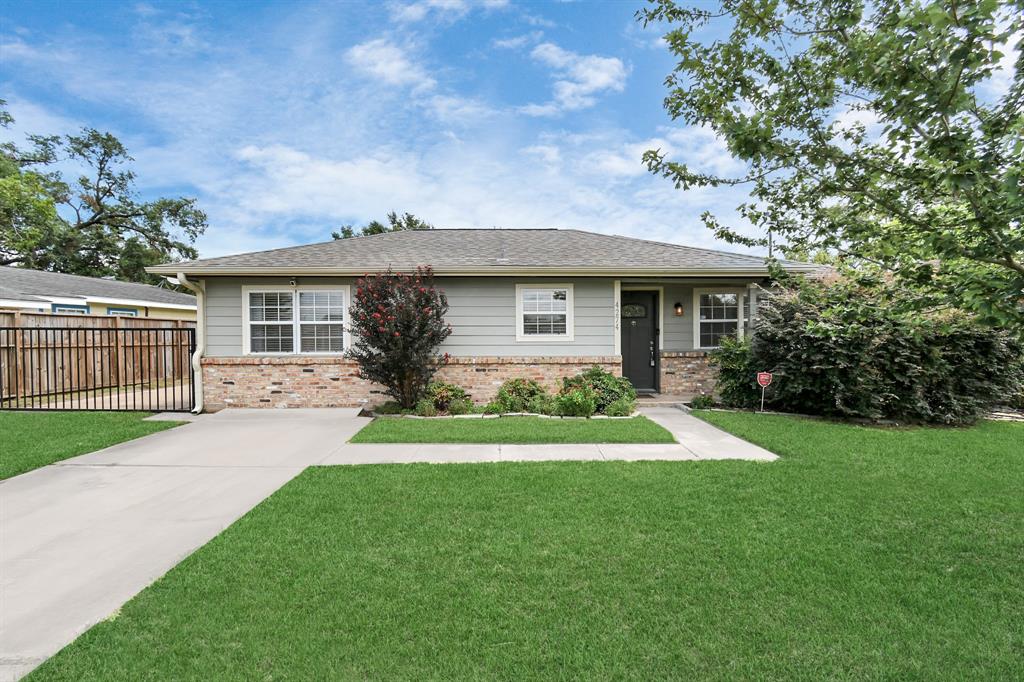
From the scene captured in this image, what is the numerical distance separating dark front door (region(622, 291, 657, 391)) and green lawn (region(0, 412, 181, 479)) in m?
9.10

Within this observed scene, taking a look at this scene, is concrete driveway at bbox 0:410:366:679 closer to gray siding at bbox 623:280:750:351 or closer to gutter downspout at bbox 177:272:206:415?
gutter downspout at bbox 177:272:206:415

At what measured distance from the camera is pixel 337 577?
2826 millimetres

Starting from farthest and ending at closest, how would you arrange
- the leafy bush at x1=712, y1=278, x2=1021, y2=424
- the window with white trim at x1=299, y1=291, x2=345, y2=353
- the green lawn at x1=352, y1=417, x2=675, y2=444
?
the window with white trim at x1=299, y1=291, x2=345, y2=353 < the leafy bush at x1=712, y1=278, x2=1021, y2=424 < the green lawn at x1=352, y1=417, x2=675, y2=444

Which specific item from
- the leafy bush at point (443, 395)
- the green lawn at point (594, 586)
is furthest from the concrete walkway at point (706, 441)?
the leafy bush at point (443, 395)

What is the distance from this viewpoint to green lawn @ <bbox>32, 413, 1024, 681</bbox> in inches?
83.0

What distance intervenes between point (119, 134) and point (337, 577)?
30998mm

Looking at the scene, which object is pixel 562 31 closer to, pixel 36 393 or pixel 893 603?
pixel 893 603

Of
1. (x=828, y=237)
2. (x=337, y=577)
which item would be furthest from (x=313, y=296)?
(x=828, y=237)

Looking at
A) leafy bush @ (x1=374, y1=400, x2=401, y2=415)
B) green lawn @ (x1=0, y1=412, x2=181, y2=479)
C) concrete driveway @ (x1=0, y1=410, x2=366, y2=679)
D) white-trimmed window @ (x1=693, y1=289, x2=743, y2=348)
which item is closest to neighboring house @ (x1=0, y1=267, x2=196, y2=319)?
green lawn @ (x1=0, y1=412, x2=181, y2=479)

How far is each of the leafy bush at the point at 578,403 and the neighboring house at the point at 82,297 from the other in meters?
14.4

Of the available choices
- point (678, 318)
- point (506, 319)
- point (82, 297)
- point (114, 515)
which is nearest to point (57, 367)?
point (82, 297)

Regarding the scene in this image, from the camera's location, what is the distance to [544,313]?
920 centimetres

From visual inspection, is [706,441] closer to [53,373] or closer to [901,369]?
[901,369]

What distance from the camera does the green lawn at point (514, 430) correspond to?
639 cm
